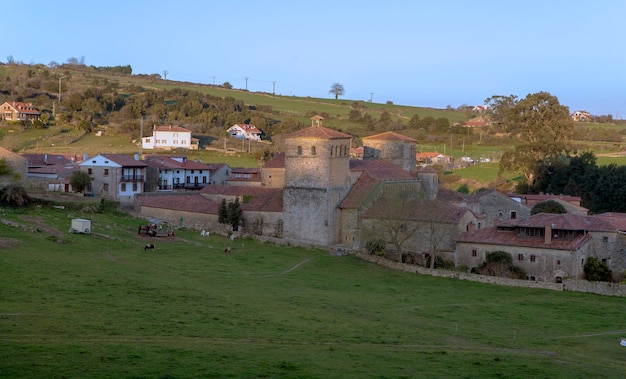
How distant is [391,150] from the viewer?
71.9m

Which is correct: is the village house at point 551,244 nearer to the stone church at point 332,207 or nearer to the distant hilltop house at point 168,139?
the stone church at point 332,207

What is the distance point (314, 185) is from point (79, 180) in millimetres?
19008

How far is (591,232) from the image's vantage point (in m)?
50.5

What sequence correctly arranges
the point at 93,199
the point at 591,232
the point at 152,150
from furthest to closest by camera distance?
the point at 152,150 < the point at 93,199 < the point at 591,232

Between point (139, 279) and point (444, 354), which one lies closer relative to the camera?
point (444, 354)

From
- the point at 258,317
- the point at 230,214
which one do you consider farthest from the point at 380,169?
the point at 258,317

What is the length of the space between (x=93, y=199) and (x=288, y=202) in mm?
15094

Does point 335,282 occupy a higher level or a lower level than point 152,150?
lower

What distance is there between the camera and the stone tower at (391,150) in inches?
2830

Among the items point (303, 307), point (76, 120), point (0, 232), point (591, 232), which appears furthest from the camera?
point (76, 120)

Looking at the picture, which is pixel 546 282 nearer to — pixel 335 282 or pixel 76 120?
pixel 335 282

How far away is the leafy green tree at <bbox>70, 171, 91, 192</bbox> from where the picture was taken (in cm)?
6625

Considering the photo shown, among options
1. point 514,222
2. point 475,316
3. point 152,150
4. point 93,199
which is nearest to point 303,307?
point 475,316

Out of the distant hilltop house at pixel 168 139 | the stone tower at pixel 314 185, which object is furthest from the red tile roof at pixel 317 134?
the distant hilltop house at pixel 168 139
